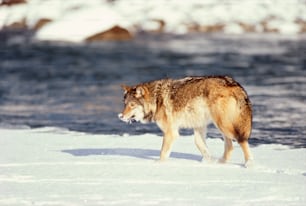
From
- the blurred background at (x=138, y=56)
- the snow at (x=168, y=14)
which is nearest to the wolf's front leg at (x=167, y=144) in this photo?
the blurred background at (x=138, y=56)

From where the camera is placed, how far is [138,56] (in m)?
35.3

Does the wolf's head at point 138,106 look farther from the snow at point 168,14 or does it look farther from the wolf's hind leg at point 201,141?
the snow at point 168,14

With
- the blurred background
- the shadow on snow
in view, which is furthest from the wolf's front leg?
the blurred background

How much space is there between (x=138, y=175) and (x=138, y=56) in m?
25.5

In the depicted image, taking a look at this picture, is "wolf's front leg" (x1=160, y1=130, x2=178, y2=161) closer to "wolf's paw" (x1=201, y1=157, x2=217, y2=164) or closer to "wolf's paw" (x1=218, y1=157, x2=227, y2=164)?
"wolf's paw" (x1=201, y1=157, x2=217, y2=164)

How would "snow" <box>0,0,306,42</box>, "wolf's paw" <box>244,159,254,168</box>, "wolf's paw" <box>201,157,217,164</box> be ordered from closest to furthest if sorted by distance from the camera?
"wolf's paw" <box>244,159,254,168</box>, "wolf's paw" <box>201,157,217,164</box>, "snow" <box>0,0,306,42</box>

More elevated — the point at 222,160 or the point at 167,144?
the point at 167,144

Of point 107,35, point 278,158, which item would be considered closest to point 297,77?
point 278,158

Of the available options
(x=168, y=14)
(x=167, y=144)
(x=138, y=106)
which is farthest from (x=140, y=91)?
(x=168, y=14)

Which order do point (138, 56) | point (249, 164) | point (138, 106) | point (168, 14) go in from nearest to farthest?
point (249, 164), point (138, 106), point (138, 56), point (168, 14)

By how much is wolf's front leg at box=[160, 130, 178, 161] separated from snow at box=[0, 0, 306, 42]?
3639 centimetres

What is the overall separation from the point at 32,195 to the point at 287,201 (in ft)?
9.07

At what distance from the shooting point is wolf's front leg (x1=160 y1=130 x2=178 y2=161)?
437 inches

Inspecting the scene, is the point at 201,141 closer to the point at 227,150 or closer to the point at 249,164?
the point at 227,150
